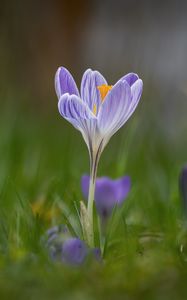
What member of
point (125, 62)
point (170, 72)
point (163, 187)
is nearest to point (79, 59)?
point (170, 72)

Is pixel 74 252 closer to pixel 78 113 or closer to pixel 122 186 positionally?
pixel 78 113

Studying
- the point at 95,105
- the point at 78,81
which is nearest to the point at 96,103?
the point at 95,105

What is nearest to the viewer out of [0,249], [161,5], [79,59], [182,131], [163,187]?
[0,249]

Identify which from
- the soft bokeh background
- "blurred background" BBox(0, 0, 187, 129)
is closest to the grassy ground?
the soft bokeh background

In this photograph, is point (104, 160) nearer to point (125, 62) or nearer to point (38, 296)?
point (125, 62)

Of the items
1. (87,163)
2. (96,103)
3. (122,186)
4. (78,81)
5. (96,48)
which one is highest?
(96,103)

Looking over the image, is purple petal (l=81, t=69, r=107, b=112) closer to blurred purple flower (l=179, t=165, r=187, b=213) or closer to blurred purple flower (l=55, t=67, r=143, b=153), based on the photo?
blurred purple flower (l=55, t=67, r=143, b=153)

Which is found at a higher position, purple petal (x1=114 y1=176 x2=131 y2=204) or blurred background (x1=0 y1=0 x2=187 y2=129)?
purple petal (x1=114 y1=176 x2=131 y2=204)
